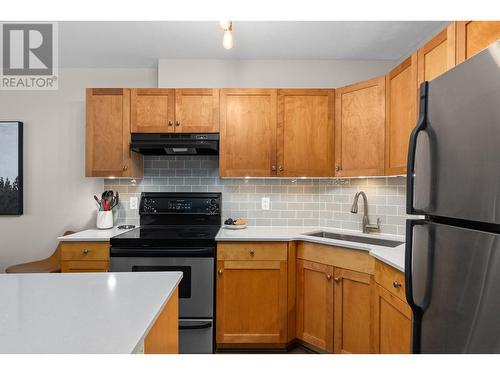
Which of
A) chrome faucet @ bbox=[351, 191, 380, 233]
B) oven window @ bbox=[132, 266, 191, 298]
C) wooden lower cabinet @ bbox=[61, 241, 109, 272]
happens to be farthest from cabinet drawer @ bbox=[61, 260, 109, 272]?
chrome faucet @ bbox=[351, 191, 380, 233]

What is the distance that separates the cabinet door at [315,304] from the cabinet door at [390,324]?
1.31 ft

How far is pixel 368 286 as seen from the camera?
6.17 feet

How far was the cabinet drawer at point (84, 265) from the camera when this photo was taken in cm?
217

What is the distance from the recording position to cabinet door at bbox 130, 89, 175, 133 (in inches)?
97.8

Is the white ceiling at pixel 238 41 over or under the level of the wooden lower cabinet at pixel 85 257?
over

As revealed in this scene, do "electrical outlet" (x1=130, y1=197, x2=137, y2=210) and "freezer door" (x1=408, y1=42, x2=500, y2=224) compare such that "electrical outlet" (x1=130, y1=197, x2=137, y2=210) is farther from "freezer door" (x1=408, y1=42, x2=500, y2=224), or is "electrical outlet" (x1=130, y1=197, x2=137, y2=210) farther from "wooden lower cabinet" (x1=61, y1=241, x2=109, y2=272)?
"freezer door" (x1=408, y1=42, x2=500, y2=224)

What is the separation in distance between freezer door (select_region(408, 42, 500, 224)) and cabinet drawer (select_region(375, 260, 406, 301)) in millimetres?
572

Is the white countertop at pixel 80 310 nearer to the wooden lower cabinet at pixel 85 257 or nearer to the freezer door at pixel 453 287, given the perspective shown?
the freezer door at pixel 453 287

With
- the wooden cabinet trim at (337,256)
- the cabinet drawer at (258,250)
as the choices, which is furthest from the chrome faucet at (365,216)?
the cabinet drawer at (258,250)

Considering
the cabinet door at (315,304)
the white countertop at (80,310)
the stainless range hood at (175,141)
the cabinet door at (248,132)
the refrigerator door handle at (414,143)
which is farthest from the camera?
the cabinet door at (248,132)

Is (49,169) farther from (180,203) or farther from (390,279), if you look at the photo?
(390,279)

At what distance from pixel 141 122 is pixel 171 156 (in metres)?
0.44

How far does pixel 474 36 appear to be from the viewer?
3.72ft
